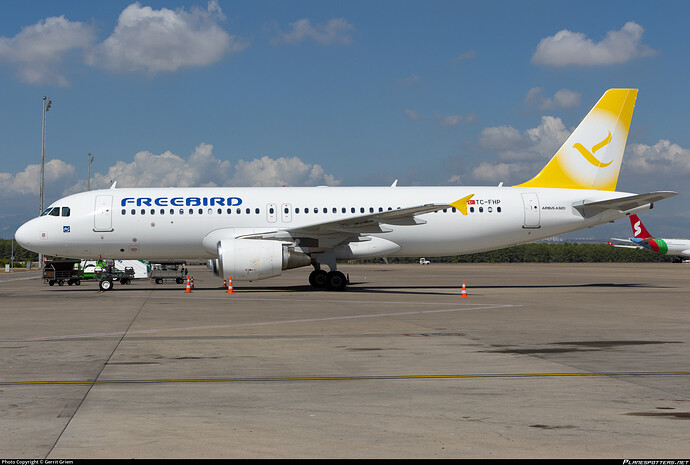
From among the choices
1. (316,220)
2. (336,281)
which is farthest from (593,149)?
(336,281)

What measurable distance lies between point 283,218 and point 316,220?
127 cm

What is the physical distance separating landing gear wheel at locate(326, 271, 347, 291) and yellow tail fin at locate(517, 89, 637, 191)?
29.5ft

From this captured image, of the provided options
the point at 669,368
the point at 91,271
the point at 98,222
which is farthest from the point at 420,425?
the point at 91,271

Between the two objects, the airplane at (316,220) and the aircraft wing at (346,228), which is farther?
the airplane at (316,220)

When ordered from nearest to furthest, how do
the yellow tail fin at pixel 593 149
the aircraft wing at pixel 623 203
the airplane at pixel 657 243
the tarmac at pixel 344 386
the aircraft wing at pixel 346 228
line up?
the tarmac at pixel 344 386, the aircraft wing at pixel 346 228, the aircraft wing at pixel 623 203, the yellow tail fin at pixel 593 149, the airplane at pixel 657 243

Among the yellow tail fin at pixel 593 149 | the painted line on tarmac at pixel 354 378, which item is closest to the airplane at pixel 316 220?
the yellow tail fin at pixel 593 149

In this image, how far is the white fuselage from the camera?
2667cm

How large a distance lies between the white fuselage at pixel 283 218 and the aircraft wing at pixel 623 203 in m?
0.29

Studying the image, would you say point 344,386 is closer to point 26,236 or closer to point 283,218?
point 283,218

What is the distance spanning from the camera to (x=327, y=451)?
17.0 ft

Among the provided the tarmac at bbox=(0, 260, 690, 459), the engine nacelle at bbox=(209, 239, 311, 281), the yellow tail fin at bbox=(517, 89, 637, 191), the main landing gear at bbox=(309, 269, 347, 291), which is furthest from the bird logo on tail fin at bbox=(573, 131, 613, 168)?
the tarmac at bbox=(0, 260, 690, 459)

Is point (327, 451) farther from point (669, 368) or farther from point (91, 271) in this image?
point (91, 271)

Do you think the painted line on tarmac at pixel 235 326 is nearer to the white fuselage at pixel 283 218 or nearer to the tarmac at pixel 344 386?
the tarmac at pixel 344 386

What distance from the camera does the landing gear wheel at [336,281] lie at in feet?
86.0
